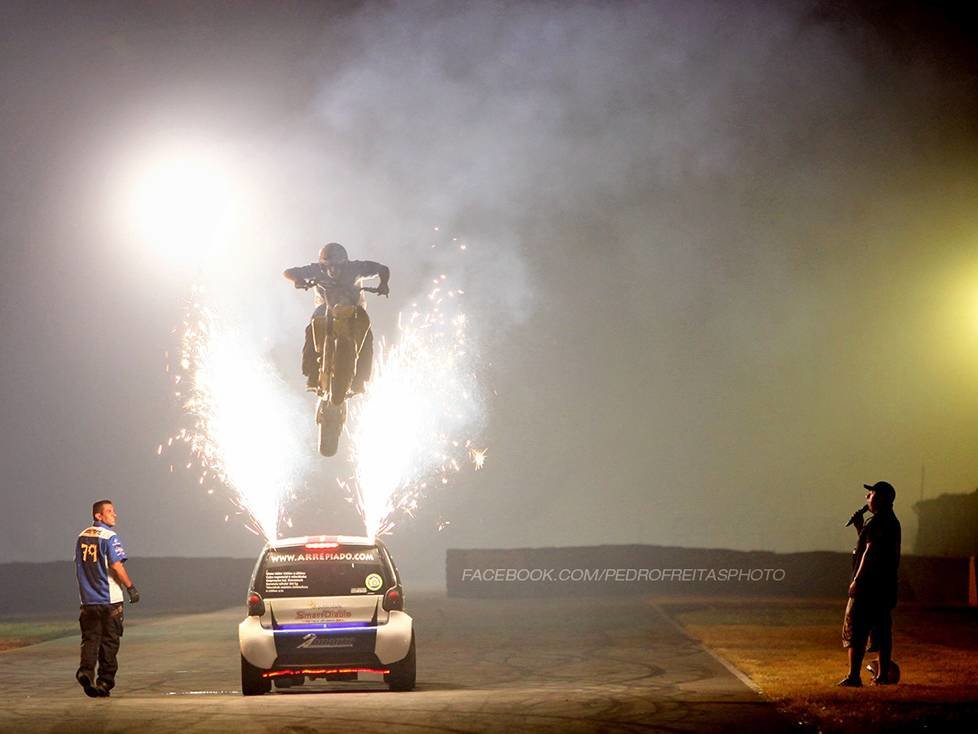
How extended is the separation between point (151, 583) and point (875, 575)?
125ft

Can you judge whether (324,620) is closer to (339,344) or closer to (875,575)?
(339,344)

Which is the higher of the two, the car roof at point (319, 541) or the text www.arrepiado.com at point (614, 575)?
the car roof at point (319, 541)

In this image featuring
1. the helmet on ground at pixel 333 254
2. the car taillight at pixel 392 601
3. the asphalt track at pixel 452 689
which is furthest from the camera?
the helmet on ground at pixel 333 254

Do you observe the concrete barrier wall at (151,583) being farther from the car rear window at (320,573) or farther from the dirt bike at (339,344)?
the car rear window at (320,573)

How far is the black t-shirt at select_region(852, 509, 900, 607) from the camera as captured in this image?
13859 mm

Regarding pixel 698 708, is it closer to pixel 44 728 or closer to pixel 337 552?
pixel 337 552

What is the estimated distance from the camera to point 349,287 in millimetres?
16625

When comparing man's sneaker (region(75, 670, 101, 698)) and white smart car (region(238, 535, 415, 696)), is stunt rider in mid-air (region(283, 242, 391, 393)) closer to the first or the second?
white smart car (region(238, 535, 415, 696))

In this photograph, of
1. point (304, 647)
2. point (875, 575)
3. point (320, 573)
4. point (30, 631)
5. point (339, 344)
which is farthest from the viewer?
point (30, 631)

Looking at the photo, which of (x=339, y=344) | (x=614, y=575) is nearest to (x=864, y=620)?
(x=339, y=344)

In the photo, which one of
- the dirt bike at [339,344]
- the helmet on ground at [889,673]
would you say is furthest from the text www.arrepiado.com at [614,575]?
the helmet on ground at [889,673]

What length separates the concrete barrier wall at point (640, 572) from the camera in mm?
44375

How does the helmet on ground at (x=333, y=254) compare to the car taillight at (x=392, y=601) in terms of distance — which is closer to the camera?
the car taillight at (x=392, y=601)

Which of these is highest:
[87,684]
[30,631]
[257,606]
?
[257,606]
